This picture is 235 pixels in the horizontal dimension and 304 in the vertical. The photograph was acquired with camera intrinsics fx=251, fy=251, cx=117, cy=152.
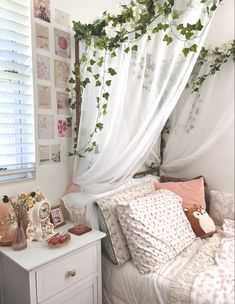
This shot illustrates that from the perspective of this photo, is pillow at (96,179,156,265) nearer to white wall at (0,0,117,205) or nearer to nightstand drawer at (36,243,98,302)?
nightstand drawer at (36,243,98,302)

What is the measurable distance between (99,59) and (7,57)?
19.7 inches

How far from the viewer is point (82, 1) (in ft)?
5.52

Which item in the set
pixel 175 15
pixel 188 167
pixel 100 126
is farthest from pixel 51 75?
pixel 188 167

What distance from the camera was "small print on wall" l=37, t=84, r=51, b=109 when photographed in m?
1.50

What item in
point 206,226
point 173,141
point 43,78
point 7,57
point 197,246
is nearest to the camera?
point 7,57

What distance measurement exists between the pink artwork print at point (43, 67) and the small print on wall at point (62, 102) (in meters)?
0.13

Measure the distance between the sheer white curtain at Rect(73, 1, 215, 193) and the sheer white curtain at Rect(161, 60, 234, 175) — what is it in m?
0.87

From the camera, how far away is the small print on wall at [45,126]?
1.50 metres

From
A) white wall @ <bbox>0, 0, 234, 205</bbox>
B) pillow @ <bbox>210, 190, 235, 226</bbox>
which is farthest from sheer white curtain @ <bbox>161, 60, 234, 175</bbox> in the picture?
pillow @ <bbox>210, 190, 235, 226</bbox>

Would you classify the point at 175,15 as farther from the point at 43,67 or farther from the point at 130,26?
the point at 43,67

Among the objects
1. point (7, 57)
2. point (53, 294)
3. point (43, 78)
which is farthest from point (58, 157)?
point (53, 294)

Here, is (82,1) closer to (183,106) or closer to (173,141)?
(183,106)

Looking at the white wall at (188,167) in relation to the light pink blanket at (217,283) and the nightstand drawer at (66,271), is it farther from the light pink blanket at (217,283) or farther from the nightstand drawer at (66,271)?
the light pink blanket at (217,283)

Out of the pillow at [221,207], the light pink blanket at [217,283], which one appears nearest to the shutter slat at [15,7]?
the light pink blanket at [217,283]
